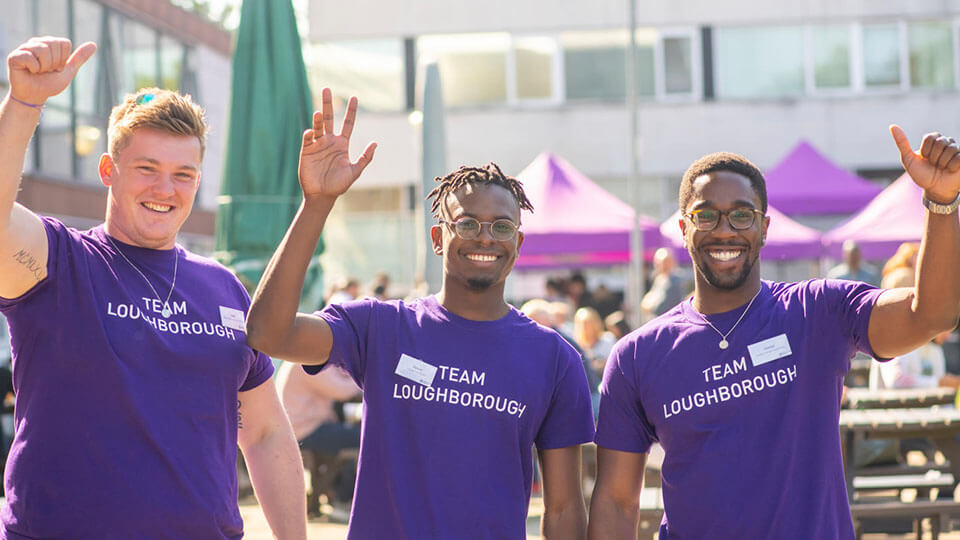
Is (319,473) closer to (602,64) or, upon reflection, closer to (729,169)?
(729,169)

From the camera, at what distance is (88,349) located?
3094 millimetres

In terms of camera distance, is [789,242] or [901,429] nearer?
[901,429]

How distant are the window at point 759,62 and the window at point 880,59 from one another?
1270 mm

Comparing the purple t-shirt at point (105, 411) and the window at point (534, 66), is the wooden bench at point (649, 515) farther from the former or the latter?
the window at point (534, 66)

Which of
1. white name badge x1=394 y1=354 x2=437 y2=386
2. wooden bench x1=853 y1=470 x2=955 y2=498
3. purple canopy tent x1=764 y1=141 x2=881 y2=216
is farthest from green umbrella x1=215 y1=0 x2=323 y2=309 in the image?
purple canopy tent x1=764 y1=141 x2=881 y2=216

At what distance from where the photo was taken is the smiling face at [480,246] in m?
3.43

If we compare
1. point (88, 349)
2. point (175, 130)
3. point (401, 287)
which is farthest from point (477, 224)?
point (401, 287)

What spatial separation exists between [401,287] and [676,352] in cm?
2142

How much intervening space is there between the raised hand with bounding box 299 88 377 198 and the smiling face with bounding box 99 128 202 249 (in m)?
0.39

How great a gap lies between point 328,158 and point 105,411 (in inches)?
33.5

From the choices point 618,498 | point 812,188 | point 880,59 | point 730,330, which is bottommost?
point 618,498

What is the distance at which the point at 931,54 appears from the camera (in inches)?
955

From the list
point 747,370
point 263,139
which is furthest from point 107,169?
point 263,139

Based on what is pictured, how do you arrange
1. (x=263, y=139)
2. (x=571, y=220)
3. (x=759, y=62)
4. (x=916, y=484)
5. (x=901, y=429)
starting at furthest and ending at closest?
(x=759, y=62), (x=571, y=220), (x=263, y=139), (x=916, y=484), (x=901, y=429)
